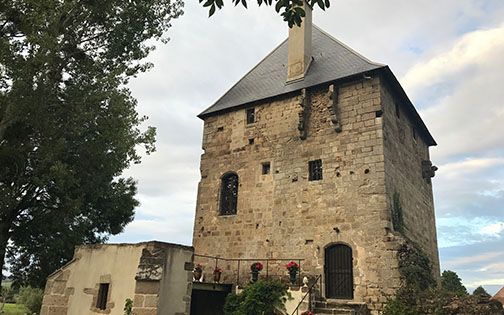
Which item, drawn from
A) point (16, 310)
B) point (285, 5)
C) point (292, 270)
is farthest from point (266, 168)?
point (16, 310)

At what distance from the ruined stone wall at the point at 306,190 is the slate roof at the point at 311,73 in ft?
1.37

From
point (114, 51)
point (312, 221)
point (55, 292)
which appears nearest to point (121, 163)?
point (114, 51)

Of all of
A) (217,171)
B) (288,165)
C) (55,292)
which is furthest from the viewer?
(217,171)

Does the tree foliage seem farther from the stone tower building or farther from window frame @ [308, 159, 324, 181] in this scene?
window frame @ [308, 159, 324, 181]

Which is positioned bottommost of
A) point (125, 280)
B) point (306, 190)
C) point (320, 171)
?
point (125, 280)

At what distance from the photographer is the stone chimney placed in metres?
14.4

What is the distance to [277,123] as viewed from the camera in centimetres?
1392

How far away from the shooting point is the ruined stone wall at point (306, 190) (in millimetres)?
10852

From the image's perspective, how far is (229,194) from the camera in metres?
14.4

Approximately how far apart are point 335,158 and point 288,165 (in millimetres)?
1714

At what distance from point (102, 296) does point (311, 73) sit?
10.1 metres

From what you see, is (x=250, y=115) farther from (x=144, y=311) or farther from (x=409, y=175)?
(x=144, y=311)

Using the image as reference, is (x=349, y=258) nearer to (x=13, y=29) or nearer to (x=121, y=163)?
(x=121, y=163)

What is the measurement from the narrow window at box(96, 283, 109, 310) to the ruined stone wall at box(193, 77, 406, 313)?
5.38 metres
